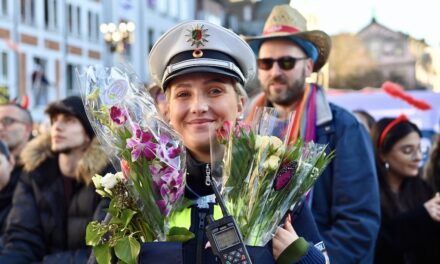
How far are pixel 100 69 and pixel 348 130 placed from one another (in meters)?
1.83

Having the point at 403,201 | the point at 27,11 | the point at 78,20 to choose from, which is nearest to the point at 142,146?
the point at 403,201

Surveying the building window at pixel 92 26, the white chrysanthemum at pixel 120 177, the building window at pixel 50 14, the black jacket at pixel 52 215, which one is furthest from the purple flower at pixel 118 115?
the building window at pixel 92 26

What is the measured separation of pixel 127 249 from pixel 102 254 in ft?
0.32

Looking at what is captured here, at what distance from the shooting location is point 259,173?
200 cm

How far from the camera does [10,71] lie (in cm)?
2898

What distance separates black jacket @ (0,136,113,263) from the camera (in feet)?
13.0

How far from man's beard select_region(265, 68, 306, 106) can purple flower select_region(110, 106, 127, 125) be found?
6.09 feet

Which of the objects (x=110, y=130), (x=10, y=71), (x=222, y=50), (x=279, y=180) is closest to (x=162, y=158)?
(x=110, y=130)

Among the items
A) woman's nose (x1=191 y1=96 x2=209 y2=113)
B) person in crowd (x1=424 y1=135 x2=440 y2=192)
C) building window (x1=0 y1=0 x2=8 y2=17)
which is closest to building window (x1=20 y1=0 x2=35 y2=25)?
building window (x1=0 y1=0 x2=8 y2=17)

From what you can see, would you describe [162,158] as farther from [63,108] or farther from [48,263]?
[63,108]

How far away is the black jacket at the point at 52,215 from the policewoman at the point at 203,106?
1746 millimetres

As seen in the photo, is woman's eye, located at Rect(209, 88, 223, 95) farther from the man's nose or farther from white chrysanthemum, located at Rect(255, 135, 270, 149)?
the man's nose

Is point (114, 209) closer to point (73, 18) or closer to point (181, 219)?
point (181, 219)

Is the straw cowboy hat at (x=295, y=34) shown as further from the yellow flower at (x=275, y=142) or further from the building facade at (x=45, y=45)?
the building facade at (x=45, y=45)
